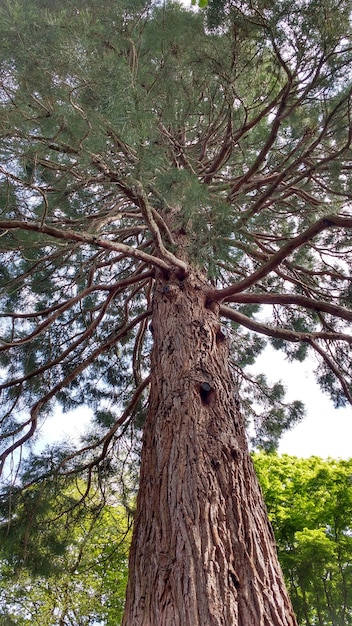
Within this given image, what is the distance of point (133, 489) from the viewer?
474 centimetres

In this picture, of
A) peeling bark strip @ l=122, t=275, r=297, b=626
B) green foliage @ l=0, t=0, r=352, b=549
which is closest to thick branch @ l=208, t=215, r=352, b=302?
green foliage @ l=0, t=0, r=352, b=549

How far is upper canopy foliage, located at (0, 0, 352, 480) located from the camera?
288 cm

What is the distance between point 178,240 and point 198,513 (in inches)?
101

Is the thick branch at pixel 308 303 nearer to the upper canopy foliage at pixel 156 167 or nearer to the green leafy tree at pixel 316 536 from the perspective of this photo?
the upper canopy foliage at pixel 156 167

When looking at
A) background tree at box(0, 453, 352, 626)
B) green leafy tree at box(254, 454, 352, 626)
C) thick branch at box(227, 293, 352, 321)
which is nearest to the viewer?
thick branch at box(227, 293, 352, 321)

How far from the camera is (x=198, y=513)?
1.90 meters

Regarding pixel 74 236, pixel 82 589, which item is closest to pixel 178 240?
pixel 74 236

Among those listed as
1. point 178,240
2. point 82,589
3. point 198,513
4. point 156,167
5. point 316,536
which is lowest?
point 198,513

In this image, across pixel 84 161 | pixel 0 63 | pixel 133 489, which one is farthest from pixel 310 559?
pixel 0 63

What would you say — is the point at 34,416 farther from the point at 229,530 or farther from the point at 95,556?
the point at 95,556

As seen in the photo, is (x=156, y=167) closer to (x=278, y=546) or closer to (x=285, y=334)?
(x=285, y=334)

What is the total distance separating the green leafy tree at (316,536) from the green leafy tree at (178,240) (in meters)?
1.80

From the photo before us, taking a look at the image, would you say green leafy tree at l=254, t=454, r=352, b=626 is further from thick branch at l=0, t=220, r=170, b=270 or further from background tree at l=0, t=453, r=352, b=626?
thick branch at l=0, t=220, r=170, b=270

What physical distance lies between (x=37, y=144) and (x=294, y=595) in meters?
5.92
